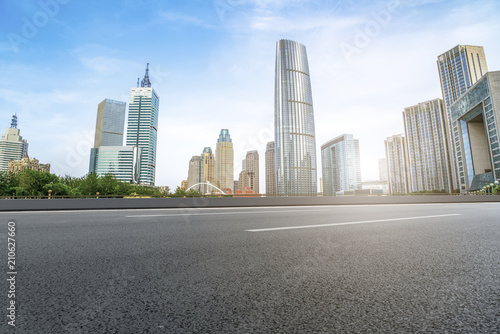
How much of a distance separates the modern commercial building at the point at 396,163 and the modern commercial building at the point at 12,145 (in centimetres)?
23317

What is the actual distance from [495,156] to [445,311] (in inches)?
3327

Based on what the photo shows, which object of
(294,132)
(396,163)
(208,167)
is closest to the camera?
(294,132)

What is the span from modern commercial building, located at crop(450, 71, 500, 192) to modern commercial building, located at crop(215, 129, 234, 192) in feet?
380

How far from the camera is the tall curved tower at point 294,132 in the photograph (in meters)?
138

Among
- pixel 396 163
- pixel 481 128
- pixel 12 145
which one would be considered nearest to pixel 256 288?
pixel 481 128

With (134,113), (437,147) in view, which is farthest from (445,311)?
(134,113)

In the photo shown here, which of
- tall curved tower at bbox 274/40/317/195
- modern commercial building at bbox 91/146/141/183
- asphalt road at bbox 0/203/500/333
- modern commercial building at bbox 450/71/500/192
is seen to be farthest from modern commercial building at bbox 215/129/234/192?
asphalt road at bbox 0/203/500/333

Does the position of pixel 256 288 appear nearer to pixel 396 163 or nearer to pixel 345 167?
pixel 396 163

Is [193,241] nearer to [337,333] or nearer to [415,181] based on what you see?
[337,333]

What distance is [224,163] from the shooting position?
164m

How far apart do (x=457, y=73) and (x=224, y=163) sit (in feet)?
430

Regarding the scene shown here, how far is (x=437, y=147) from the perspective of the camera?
380ft

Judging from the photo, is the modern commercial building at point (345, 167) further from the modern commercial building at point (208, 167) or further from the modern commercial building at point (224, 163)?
the modern commercial building at point (208, 167)

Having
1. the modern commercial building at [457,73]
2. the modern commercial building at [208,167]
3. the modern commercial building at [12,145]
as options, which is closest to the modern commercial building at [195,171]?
the modern commercial building at [208,167]
